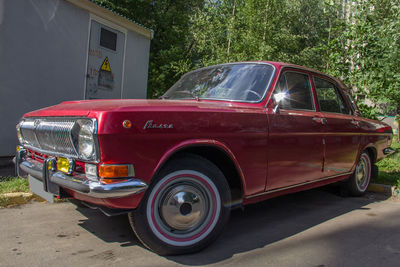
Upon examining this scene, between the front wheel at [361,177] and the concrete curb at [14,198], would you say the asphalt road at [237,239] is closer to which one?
the concrete curb at [14,198]

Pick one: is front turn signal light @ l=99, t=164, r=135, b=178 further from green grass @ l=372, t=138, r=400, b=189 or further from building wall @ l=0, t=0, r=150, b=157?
green grass @ l=372, t=138, r=400, b=189

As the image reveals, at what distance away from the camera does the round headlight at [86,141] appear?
2.14 meters

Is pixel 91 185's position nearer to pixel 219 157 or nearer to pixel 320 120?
pixel 219 157

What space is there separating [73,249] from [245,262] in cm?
139

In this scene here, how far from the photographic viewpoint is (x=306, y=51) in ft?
71.9

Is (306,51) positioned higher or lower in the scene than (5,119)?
higher

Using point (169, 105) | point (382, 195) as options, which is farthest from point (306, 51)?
point (169, 105)

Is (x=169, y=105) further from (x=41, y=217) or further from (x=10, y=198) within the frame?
(x=10, y=198)

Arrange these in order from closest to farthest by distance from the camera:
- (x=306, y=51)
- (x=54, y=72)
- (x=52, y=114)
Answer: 1. (x=52, y=114)
2. (x=54, y=72)
3. (x=306, y=51)

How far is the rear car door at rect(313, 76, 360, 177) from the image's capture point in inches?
147

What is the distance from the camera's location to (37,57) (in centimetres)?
595

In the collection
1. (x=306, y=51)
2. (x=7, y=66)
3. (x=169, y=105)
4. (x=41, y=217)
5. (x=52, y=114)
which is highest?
(x=306, y=51)

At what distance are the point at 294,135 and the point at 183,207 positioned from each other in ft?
4.74

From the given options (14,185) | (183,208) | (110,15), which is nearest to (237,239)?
(183,208)
